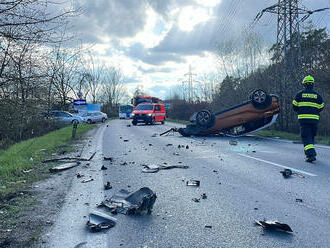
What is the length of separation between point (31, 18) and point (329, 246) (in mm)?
5895

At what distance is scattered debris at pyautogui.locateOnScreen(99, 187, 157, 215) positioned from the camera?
4.12 meters

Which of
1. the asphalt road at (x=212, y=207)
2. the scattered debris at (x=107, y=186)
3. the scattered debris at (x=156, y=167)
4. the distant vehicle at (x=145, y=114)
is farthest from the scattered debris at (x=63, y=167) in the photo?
the distant vehicle at (x=145, y=114)

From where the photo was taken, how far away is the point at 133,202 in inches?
172

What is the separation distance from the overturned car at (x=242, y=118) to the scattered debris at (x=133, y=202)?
9.73 meters

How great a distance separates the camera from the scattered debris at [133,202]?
4.12m

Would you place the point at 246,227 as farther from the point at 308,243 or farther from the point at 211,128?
the point at 211,128

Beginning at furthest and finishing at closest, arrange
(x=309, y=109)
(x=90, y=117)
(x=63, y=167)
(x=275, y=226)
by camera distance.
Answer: (x=90, y=117)
(x=309, y=109)
(x=63, y=167)
(x=275, y=226)

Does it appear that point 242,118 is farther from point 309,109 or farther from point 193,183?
point 193,183

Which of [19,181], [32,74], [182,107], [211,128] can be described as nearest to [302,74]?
[211,128]

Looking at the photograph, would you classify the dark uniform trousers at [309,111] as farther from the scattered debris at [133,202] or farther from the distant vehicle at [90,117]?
the distant vehicle at [90,117]

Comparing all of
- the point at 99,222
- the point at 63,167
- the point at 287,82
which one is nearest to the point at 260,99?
the point at 287,82

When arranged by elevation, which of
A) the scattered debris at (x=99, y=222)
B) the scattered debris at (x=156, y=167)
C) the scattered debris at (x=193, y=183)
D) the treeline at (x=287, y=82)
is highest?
the treeline at (x=287, y=82)

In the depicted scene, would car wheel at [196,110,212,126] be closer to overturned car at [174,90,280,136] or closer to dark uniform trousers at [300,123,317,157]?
overturned car at [174,90,280,136]

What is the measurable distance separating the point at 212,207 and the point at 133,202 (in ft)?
3.54
